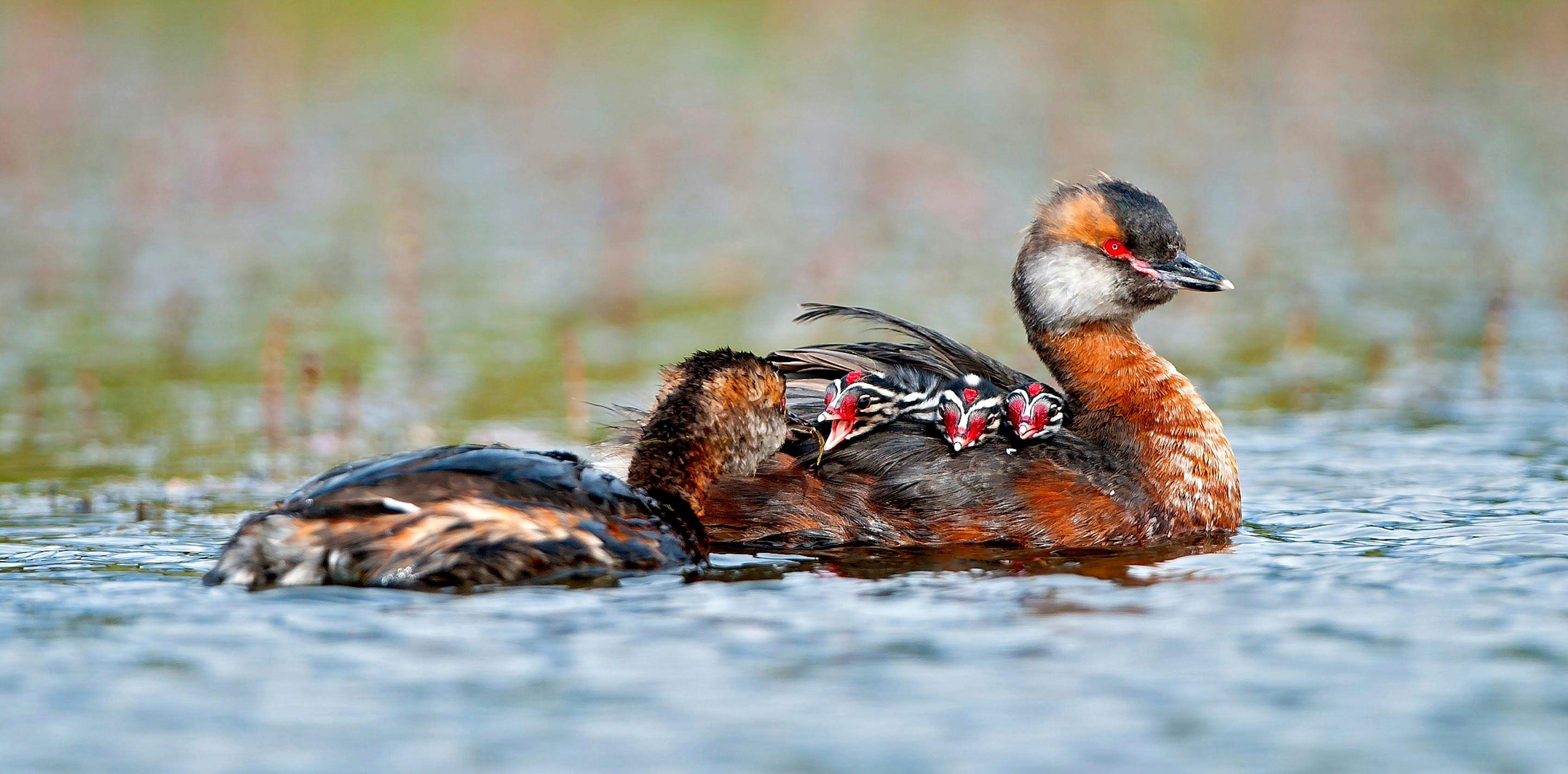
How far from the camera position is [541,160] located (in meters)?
16.1

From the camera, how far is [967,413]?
683 centimetres

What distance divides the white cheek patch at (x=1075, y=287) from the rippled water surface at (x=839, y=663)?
1237 millimetres

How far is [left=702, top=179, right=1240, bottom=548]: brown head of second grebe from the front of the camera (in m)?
6.75

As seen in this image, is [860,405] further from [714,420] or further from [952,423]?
[714,420]

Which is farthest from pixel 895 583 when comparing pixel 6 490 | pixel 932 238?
pixel 932 238

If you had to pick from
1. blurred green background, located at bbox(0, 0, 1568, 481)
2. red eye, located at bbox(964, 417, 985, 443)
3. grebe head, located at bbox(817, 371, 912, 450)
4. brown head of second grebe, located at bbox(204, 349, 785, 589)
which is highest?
blurred green background, located at bbox(0, 0, 1568, 481)

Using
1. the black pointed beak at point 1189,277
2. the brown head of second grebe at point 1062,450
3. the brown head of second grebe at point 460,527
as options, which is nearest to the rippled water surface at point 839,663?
the brown head of second grebe at point 460,527

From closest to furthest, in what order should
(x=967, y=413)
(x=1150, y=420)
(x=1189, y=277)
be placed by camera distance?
1. (x=967, y=413)
2. (x=1150, y=420)
3. (x=1189, y=277)

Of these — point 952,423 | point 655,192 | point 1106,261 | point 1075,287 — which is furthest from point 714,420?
point 655,192

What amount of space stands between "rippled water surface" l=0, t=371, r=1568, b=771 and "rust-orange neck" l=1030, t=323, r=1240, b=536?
336 mm

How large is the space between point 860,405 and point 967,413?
0.38 metres

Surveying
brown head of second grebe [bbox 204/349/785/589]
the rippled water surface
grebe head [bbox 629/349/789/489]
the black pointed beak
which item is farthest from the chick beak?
the black pointed beak

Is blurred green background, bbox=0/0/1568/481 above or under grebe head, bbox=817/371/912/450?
above

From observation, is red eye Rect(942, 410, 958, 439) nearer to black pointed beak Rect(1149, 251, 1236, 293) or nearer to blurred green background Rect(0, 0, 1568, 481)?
black pointed beak Rect(1149, 251, 1236, 293)
